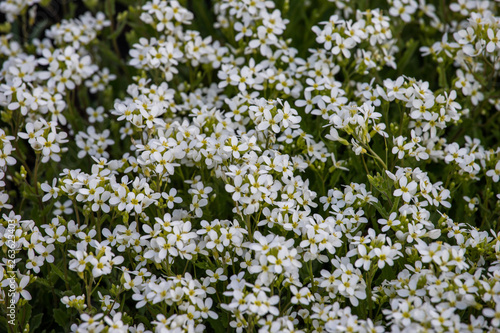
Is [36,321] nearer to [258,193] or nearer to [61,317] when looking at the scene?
[61,317]

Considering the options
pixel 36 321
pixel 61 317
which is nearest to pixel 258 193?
pixel 61 317

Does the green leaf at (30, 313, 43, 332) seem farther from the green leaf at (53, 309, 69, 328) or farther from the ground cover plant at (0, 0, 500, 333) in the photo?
the green leaf at (53, 309, 69, 328)

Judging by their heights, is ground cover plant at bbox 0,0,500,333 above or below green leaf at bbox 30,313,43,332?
above

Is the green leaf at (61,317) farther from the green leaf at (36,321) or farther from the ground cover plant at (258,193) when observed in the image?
the green leaf at (36,321)

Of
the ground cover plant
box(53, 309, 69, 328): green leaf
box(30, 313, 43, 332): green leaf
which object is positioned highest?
the ground cover plant

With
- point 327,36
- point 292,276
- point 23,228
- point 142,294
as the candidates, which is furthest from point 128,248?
point 327,36

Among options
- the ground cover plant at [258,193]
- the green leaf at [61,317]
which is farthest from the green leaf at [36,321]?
the green leaf at [61,317]

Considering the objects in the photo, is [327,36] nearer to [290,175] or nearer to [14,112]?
[290,175]

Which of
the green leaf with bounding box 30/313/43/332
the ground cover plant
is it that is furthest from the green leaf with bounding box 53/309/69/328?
the green leaf with bounding box 30/313/43/332

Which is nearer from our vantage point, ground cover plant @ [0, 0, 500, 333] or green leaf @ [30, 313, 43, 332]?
ground cover plant @ [0, 0, 500, 333]
